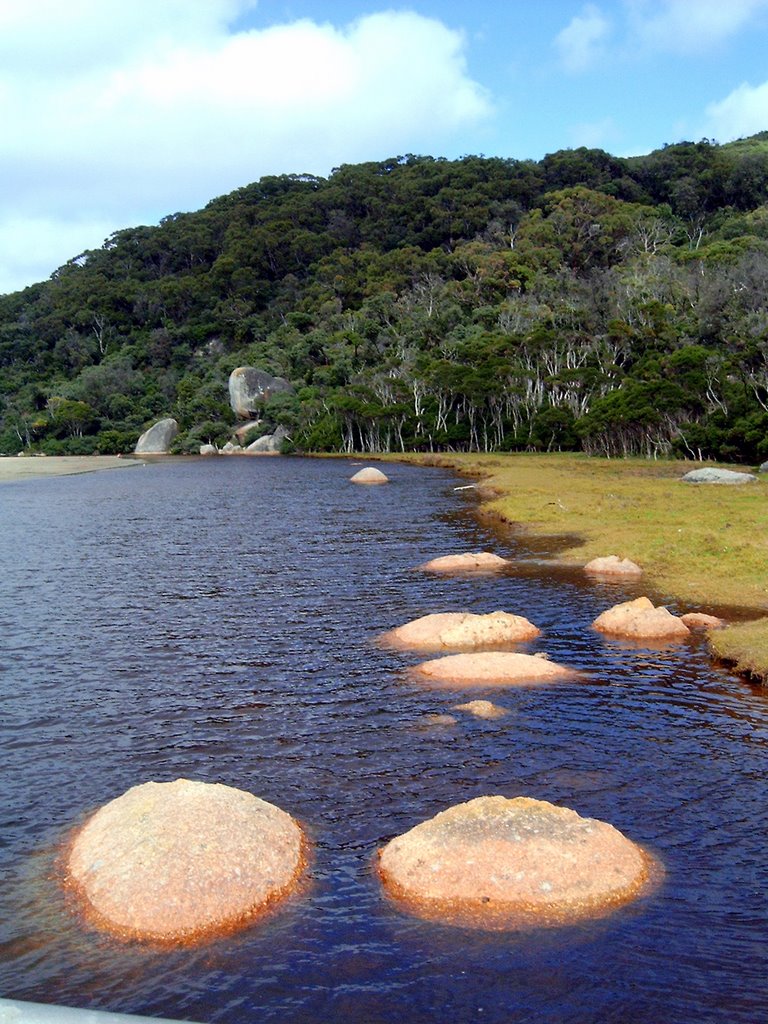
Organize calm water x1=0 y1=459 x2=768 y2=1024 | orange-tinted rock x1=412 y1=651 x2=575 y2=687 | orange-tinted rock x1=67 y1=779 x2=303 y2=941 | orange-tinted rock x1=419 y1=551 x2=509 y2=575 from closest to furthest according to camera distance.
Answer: calm water x1=0 y1=459 x2=768 y2=1024 → orange-tinted rock x1=67 y1=779 x2=303 y2=941 → orange-tinted rock x1=412 y1=651 x2=575 y2=687 → orange-tinted rock x1=419 y1=551 x2=509 y2=575

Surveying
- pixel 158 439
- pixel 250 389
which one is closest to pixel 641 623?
pixel 250 389

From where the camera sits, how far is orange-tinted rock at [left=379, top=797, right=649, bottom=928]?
36.7 feet

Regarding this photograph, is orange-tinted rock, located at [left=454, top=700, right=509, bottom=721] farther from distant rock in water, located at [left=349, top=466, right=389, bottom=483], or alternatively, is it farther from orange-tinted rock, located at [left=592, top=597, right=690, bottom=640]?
distant rock in water, located at [left=349, top=466, right=389, bottom=483]

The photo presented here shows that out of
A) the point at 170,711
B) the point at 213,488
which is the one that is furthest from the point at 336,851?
the point at 213,488

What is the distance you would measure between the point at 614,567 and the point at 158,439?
11840 centimetres

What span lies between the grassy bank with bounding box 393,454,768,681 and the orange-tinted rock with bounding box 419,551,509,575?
121 inches

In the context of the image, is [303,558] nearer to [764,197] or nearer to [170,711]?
[170,711]

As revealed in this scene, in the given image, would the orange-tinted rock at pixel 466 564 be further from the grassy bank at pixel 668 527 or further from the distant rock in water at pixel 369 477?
the distant rock in water at pixel 369 477

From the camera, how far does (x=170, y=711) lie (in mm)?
18547

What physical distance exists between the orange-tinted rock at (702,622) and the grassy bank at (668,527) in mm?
735

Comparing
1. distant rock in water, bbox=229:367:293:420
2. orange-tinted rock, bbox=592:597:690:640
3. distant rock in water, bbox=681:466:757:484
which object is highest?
distant rock in water, bbox=229:367:293:420

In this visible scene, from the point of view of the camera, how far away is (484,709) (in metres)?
17.9

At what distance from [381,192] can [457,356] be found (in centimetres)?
10064

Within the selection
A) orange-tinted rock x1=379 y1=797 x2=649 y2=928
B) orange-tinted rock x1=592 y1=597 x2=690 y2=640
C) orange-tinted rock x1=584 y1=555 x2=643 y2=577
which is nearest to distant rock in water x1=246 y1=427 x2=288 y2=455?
orange-tinted rock x1=584 y1=555 x2=643 y2=577
